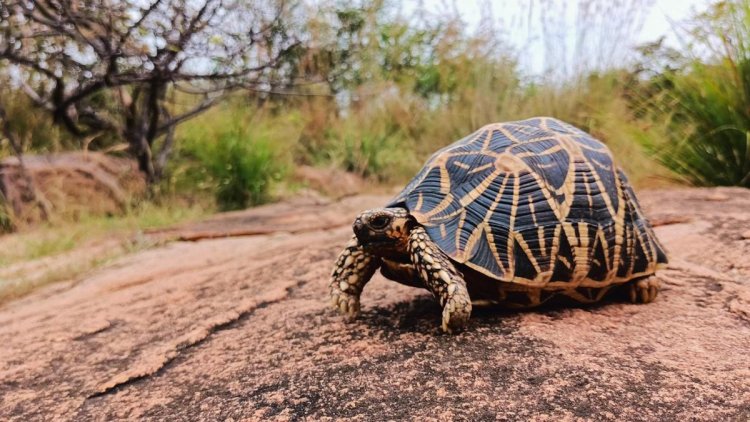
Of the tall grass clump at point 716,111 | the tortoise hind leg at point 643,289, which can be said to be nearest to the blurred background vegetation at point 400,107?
the tall grass clump at point 716,111

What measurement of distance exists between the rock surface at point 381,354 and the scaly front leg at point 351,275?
81 mm

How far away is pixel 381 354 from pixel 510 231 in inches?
19.8

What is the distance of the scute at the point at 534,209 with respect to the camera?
60.7 inches

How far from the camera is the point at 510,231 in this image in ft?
5.12

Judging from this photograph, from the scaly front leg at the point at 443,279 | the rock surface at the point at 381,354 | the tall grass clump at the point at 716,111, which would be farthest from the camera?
the tall grass clump at the point at 716,111

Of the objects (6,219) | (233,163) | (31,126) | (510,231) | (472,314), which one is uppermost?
(31,126)

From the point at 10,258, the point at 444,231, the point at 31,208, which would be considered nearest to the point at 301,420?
the point at 444,231

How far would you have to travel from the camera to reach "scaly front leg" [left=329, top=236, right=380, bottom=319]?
67.5 inches

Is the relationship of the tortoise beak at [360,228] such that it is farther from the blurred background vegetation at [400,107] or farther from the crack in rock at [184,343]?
the blurred background vegetation at [400,107]

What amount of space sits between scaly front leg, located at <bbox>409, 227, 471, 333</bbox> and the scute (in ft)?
0.12

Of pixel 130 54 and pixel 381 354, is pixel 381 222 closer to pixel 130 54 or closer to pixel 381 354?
pixel 381 354

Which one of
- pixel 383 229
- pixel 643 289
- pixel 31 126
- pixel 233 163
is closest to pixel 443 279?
pixel 383 229

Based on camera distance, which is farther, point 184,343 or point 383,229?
point 184,343

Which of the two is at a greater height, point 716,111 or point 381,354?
point 716,111
